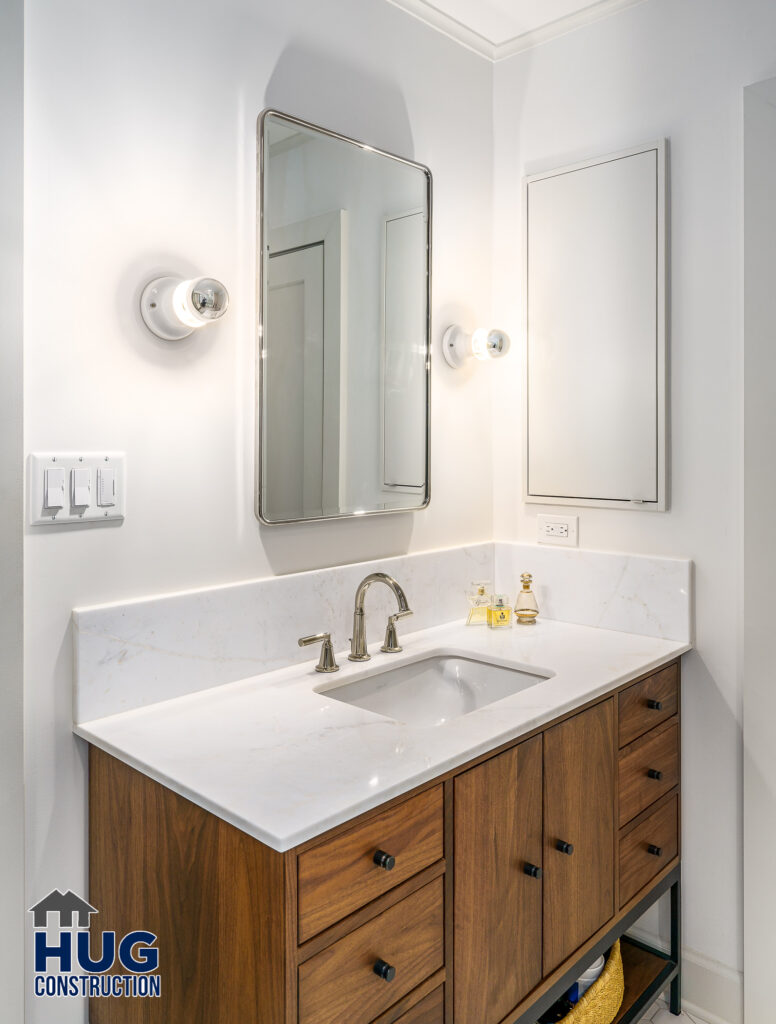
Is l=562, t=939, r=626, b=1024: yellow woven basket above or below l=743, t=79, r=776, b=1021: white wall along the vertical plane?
below

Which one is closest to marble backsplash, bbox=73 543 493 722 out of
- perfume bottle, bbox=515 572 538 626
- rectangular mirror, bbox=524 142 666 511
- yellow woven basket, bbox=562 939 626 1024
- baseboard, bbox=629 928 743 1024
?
perfume bottle, bbox=515 572 538 626

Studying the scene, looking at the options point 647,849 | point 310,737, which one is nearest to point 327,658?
point 310,737

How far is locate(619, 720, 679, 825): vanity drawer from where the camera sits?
166 cm

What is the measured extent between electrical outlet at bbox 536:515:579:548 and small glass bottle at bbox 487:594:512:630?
23 cm

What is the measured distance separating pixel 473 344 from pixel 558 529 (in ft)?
1.80

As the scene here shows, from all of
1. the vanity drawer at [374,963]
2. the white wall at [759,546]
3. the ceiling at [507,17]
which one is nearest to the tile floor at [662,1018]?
the white wall at [759,546]

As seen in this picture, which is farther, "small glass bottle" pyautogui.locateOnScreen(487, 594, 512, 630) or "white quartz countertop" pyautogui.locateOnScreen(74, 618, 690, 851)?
"small glass bottle" pyautogui.locateOnScreen(487, 594, 512, 630)

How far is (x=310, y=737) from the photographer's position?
4.17 ft

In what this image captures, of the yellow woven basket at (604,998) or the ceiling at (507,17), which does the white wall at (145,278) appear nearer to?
the ceiling at (507,17)

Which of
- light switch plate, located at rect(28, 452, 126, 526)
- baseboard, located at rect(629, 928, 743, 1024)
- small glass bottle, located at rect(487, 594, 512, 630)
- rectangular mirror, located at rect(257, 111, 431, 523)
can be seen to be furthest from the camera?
small glass bottle, located at rect(487, 594, 512, 630)

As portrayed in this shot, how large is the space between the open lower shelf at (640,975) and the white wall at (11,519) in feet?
4.20

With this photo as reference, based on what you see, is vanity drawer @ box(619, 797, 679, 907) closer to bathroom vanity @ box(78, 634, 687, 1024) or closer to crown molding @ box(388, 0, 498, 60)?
bathroom vanity @ box(78, 634, 687, 1024)

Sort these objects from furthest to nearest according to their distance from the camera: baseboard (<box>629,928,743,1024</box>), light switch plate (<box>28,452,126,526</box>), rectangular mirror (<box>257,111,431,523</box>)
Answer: baseboard (<box>629,928,743,1024</box>) → rectangular mirror (<box>257,111,431,523</box>) → light switch plate (<box>28,452,126,526</box>)

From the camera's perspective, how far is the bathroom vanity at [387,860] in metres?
1.03
